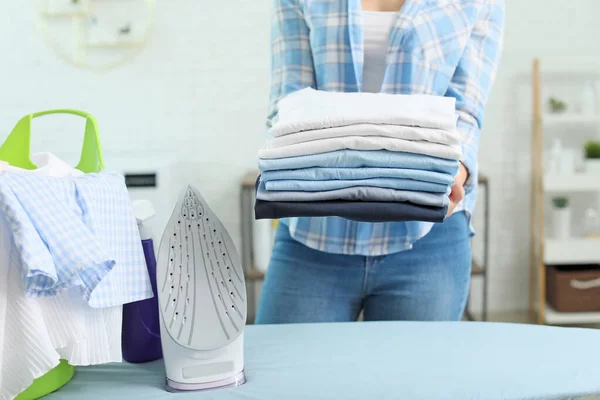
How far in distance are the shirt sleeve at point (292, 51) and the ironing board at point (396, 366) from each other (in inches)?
19.4

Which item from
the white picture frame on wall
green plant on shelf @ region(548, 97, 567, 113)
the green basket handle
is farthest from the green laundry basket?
green plant on shelf @ region(548, 97, 567, 113)

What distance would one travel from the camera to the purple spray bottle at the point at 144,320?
998 millimetres

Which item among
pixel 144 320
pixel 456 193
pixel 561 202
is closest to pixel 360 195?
pixel 456 193

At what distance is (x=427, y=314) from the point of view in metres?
1.29

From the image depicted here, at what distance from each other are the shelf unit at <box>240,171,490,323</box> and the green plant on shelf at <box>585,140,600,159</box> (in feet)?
1.58

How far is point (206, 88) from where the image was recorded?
338 centimetres

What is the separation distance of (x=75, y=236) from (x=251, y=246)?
2398 mm

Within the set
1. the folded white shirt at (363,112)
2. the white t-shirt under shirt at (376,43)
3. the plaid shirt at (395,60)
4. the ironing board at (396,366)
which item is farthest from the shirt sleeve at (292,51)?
the ironing board at (396,366)

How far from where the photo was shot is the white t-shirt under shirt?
1.35m

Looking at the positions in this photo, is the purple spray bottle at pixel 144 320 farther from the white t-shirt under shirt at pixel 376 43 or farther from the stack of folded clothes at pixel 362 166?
the white t-shirt under shirt at pixel 376 43

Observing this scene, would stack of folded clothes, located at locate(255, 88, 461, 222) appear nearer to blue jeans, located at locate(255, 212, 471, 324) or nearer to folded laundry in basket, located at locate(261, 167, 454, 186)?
folded laundry in basket, located at locate(261, 167, 454, 186)

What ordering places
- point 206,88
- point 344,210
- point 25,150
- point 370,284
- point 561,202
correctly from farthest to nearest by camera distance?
point 206,88 → point 561,202 → point 370,284 → point 25,150 → point 344,210

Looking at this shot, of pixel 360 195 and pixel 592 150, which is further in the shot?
pixel 592 150

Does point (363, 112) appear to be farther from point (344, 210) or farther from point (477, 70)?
point (477, 70)
